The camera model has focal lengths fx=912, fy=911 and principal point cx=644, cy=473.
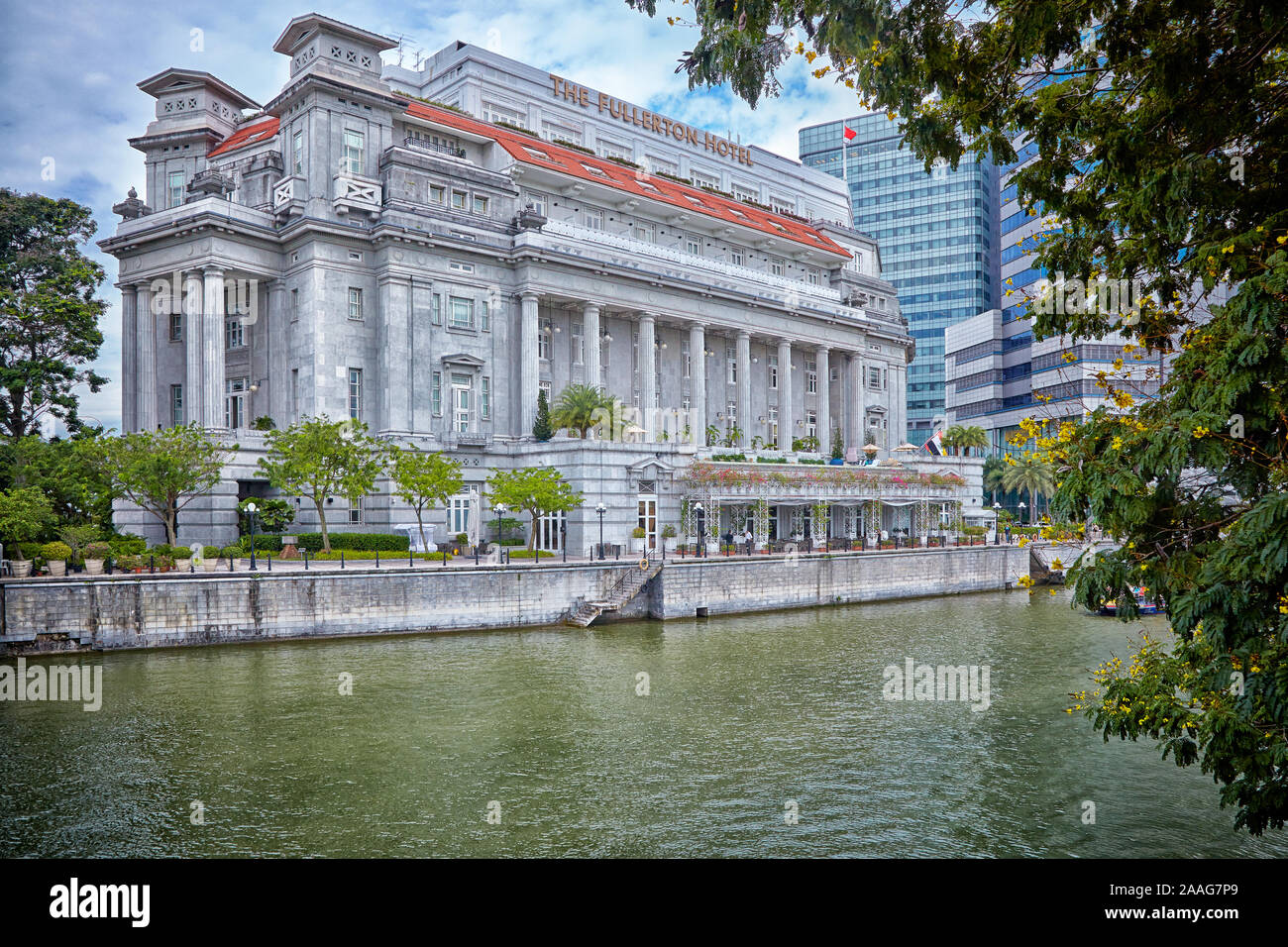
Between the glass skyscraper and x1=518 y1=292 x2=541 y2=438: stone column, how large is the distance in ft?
329

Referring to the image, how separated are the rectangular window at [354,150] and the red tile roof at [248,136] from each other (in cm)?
643

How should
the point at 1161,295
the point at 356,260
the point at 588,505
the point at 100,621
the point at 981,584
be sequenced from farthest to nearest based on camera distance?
the point at 981,584
the point at 356,260
the point at 588,505
the point at 100,621
the point at 1161,295

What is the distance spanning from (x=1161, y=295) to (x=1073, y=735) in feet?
55.1

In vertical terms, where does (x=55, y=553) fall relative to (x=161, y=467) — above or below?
below

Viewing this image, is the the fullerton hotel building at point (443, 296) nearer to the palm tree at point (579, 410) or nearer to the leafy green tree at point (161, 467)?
the palm tree at point (579, 410)

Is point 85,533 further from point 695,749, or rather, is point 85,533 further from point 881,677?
point 881,677

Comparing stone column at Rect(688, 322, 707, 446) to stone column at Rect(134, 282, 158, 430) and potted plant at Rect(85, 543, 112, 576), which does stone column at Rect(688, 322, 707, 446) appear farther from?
potted plant at Rect(85, 543, 112, 576)

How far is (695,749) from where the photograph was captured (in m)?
23.0

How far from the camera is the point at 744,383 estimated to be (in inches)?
3108

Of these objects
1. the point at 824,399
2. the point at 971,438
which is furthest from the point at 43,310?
the point at 971,438

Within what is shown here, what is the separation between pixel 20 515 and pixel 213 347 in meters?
21.4

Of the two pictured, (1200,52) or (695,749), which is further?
(695,749)

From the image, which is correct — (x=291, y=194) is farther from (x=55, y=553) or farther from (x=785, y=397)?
(x=785, y=397)
